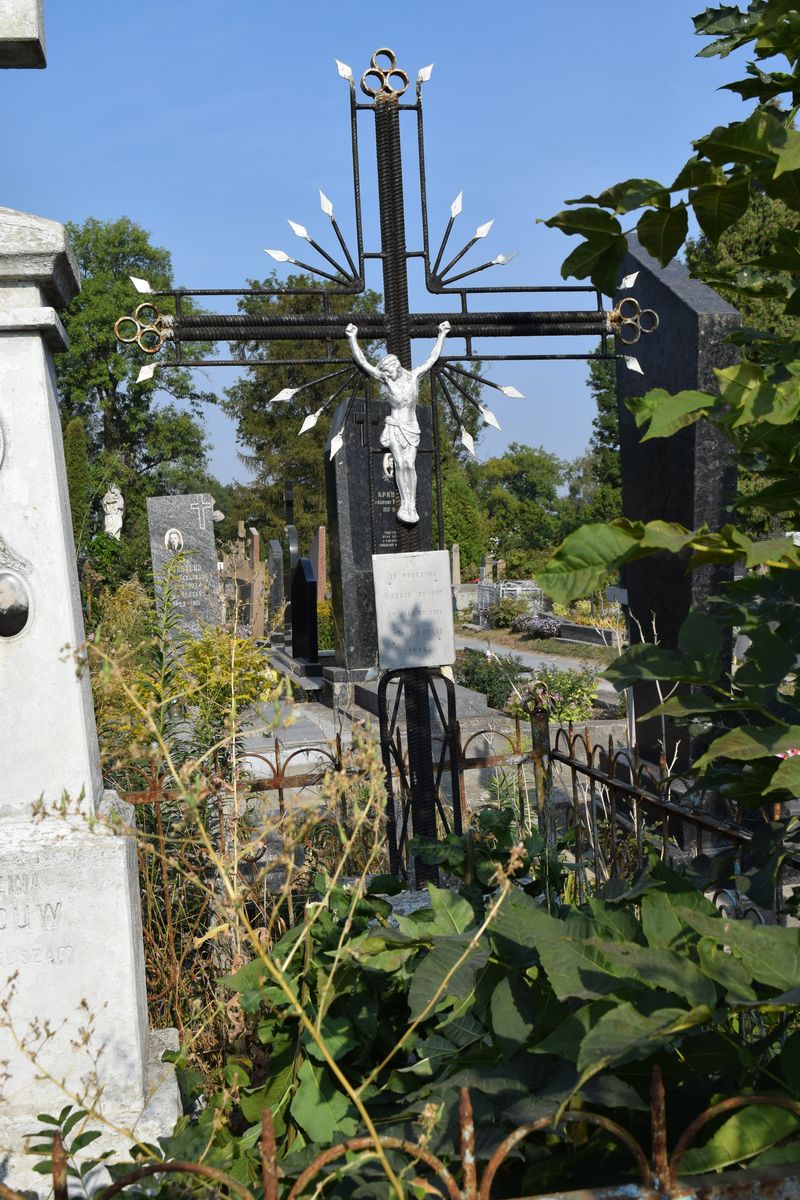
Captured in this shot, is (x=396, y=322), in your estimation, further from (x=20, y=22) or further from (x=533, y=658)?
(x=533, y=658)

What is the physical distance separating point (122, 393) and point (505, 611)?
20.6m

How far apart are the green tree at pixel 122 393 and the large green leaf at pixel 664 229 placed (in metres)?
34.7

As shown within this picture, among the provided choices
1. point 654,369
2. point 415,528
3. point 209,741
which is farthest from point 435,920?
point 654,369

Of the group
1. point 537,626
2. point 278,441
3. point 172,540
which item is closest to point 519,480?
point 278,441

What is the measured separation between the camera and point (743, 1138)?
1.30 meters

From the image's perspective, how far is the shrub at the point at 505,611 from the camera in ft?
80.7

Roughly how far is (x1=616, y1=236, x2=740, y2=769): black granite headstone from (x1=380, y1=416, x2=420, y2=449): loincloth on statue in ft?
3.80

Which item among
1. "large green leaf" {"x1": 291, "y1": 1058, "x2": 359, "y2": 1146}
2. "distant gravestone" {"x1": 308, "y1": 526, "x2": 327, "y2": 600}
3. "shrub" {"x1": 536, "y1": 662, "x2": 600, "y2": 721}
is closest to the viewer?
"large green leaf" {"x1": 291, "y1": 1058, "x2": 359, "y2": 1146}

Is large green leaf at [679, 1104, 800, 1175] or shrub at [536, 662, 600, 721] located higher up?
large green leaf at [679, 1104, 800, 1175]

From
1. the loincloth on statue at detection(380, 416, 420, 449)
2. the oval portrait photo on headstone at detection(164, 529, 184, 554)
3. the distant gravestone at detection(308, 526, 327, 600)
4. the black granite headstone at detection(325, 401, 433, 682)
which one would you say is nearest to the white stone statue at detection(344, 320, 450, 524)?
the loincloth on statue at detection(380, 416, 420, 449)

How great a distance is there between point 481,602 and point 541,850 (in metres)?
25.1

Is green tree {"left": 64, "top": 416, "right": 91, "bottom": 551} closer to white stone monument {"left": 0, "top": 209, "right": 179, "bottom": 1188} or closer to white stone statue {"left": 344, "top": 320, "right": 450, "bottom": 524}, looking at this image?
white stone statue {"left": 344, "top": 320, "right": 450, "bottom": 524}

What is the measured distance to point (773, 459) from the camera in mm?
1550

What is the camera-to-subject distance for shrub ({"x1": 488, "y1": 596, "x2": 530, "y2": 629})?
2461 cm
